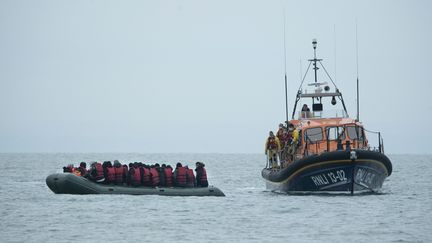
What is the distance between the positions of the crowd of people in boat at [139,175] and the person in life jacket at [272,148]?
380 cm

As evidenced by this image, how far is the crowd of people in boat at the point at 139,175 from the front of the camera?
124 feet

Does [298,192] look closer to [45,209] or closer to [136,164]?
[136,164]

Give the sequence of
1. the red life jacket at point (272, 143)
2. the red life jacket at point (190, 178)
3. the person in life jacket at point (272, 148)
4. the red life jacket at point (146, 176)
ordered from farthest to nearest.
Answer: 1. the red life jacket at point (272, 143)
2. the person in life jacket at point (272, 148)
3. the red life jacket at point (190, 178)
4. the red life jacket at point (146, 176)

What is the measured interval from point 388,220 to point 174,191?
32.3 ft

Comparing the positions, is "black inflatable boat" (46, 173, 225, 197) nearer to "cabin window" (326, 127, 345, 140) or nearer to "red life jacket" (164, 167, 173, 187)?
"red life jacket" (164, 167, 173, 187)

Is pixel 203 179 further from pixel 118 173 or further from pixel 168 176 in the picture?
pixel 118 173

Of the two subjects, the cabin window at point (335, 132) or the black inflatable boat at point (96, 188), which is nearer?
the black inflatable boat at point (96, 188)

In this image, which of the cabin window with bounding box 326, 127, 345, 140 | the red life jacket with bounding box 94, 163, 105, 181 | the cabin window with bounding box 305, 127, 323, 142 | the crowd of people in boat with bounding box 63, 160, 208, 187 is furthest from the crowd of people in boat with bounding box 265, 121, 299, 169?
the red life jacket with bounding box 94, 163, 105, 181

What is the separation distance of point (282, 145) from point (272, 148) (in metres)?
0.79

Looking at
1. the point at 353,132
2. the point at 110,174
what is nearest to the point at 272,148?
the point at 353,132

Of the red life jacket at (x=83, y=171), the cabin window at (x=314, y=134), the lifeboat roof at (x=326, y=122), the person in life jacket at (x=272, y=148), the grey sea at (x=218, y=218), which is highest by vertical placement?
the lifeboat roof at (x=326, y=122)

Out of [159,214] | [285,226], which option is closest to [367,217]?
[285,226]

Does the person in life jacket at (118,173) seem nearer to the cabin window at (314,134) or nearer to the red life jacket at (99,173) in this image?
the red life jacket at (99,173)

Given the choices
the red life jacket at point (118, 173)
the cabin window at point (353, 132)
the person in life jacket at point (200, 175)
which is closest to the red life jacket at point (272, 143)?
the cabin window at point (353, 132)
